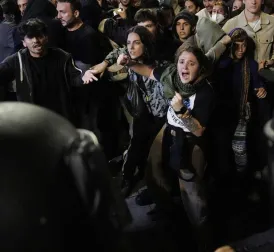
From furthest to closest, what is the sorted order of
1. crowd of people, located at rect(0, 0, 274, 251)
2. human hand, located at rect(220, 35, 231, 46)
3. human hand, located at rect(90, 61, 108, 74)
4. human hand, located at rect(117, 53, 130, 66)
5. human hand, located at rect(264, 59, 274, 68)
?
human hand, located at rect(264, 59, 274, 68) → human hand, located at rect(220, 35, 231, 46) → human hand, located at rect(90, 61, 108, 74) → human hand, located at rect(117, 53, 130, 66) → crowd of people, located at rect(0, 0, 274, 251)

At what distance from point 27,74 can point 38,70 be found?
93 mm

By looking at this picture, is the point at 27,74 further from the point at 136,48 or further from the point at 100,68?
the point at 136,48

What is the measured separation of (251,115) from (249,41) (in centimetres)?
70

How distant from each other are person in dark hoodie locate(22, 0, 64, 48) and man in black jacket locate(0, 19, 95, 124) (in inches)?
27.9

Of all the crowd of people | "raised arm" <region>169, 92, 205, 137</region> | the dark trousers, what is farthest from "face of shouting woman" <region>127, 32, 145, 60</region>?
"raised arm" <region>169, 92, 205, 137</region>

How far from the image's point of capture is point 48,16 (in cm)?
513

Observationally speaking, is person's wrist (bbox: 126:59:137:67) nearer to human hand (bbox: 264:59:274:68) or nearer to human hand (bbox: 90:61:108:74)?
human hand (bbox: 90:61:108:74)

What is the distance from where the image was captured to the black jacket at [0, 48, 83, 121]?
399 cm

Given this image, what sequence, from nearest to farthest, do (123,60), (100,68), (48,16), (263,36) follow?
1. (123,60)
2. (100,68)
3. (263,36)
4. (48,16)

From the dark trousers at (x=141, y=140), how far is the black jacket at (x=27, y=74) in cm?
63

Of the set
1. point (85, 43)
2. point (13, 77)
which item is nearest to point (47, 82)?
point (13, 77)

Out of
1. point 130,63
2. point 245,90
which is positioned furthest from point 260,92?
point 130,63

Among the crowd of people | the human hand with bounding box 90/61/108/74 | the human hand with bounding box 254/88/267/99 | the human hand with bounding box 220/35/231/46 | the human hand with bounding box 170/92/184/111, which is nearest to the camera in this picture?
the human hand with bounding box 170/92/184/111

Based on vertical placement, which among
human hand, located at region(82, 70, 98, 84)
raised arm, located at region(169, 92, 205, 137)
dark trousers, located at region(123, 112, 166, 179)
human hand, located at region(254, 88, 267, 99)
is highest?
human hand, located at region(82, 70, 98, 84)
